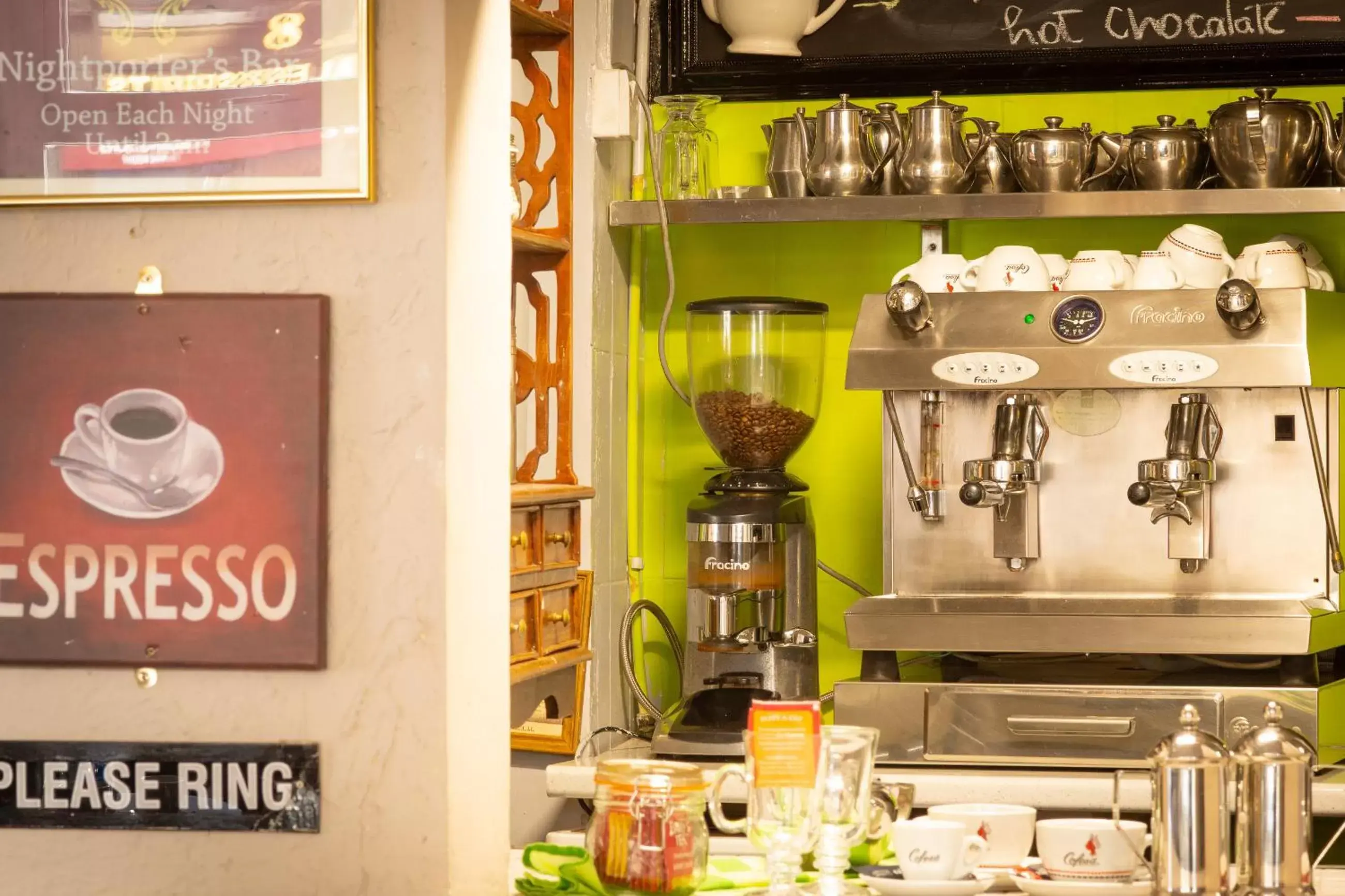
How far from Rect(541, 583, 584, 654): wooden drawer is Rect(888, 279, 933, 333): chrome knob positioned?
0.58 metres

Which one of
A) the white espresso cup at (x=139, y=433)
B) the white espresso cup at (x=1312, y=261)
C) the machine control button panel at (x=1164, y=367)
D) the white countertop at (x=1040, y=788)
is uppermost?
the white espresso cup at (x=1312, y=261)

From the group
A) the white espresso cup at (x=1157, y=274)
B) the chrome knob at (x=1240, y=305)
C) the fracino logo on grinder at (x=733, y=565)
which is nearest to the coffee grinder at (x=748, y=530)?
the fracino logo on grinder at (x=733, y=565)

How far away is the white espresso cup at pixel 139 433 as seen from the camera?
52.2 inches

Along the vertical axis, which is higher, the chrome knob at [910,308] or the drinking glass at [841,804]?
the chrome knob at [910,308]

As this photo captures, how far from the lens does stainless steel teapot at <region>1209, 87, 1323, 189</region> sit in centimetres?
236

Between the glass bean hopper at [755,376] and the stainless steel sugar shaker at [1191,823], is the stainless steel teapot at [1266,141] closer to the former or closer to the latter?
the glass bean hopper at [755,376]

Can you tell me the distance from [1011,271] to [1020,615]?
0.50m

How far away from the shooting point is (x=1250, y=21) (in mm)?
2654

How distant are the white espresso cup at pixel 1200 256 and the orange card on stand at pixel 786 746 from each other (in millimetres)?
1289

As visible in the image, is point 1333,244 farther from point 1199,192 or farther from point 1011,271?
point 1011,271

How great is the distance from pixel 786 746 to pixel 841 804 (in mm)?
76

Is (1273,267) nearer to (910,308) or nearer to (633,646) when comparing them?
(910,308)

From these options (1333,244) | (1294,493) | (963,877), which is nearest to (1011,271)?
(1294,493)

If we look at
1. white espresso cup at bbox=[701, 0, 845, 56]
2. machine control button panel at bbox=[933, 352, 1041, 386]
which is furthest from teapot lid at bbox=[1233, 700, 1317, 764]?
white espresso cup at bbox=[701, 0, 845, 56]
